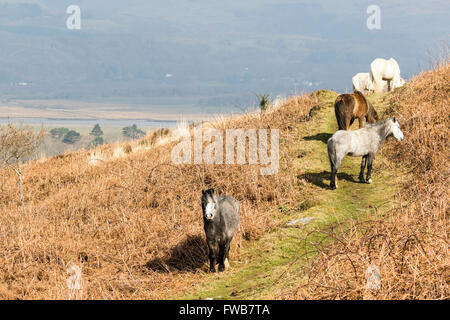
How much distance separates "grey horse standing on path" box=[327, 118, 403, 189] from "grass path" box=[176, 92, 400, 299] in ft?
2.21

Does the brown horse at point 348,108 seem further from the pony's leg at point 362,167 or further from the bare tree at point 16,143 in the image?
the bare tree at point 16,143

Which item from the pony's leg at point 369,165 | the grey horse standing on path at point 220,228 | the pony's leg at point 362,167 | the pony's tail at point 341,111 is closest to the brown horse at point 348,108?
the pony's tail at point 341,111

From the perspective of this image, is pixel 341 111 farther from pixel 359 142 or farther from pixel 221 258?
pixel 221 258

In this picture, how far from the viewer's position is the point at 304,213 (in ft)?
40.1

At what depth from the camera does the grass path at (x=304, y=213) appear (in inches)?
332

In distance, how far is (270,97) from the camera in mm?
24578

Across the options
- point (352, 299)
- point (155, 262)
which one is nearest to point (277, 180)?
point (155, 262)

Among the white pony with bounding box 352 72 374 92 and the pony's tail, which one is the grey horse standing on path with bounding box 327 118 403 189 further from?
the white pony with bounding box 352 72 374 92

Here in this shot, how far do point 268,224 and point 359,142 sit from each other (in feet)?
11.9

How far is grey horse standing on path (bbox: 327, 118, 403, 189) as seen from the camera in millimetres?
12898

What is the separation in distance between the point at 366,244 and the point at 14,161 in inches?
691

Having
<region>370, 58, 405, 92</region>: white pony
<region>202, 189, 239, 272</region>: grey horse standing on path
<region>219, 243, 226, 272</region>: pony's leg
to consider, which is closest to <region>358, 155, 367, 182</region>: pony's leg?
<region>202, 189, 239, 272</region>: grey horse standing on path
